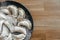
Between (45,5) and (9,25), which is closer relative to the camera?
(9,25)

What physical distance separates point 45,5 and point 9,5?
275 millimetres

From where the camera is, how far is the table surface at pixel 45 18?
110 centimetres

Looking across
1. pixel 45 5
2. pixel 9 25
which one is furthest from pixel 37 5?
pixel 9 25

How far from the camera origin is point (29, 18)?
1.12 m

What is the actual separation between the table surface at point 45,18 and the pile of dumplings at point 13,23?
71mm

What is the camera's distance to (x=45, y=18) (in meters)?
1.15

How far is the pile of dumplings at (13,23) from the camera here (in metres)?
1.06

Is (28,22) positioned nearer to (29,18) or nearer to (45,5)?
(29,18)

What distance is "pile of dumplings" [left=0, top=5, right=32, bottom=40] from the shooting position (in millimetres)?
1064

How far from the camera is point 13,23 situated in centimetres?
109

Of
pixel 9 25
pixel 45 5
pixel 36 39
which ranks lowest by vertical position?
pixel 36 39

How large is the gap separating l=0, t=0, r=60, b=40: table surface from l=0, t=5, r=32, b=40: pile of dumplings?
0.07 m

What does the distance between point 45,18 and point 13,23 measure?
0.79 ft

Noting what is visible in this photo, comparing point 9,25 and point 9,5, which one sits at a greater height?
point 9,5
